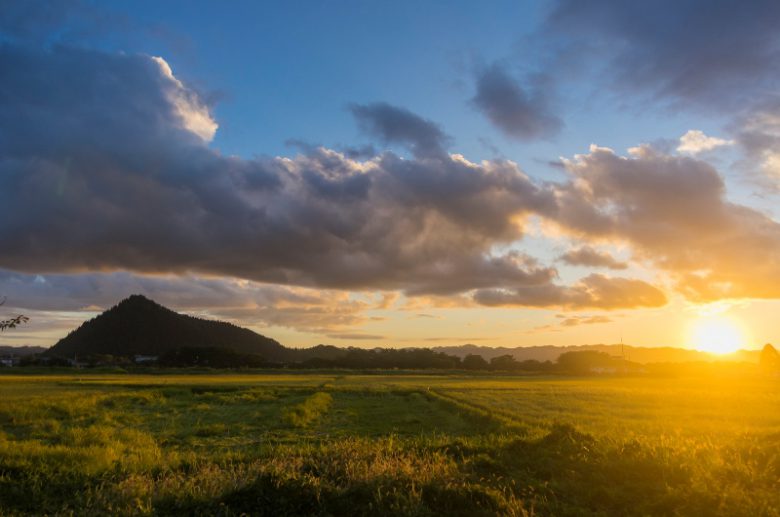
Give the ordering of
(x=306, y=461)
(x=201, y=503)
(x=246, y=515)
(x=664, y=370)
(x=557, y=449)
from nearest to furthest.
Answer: (x=246, y=515)
(x=201, y=503)
(x=306, y=461)
(x=557, y=449)
(x=664, y=370)

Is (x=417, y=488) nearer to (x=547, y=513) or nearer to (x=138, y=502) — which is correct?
(x=547, y=513)

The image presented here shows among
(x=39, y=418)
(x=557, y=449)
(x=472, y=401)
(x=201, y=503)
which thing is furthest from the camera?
(x=472, y=401)

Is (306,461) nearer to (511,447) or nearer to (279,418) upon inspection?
(511,447)

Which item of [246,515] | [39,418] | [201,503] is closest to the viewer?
[246,515]

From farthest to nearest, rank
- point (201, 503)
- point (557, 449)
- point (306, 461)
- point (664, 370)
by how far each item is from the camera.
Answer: point (664, 370) < point (557, 449) < point (306, 461) < point (201, 503)

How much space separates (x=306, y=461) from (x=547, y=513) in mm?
5181

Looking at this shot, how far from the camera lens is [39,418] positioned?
94.1 ft

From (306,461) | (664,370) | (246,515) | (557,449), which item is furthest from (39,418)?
(664,370)

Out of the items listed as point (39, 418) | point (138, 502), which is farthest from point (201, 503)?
point (39, 418)

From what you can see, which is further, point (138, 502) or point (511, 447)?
point (511, 447)

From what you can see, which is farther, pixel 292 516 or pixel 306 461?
pixel 306 461

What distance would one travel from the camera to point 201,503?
9.55 metres

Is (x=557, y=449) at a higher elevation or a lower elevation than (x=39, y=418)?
higher

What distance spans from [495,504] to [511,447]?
177 inches
